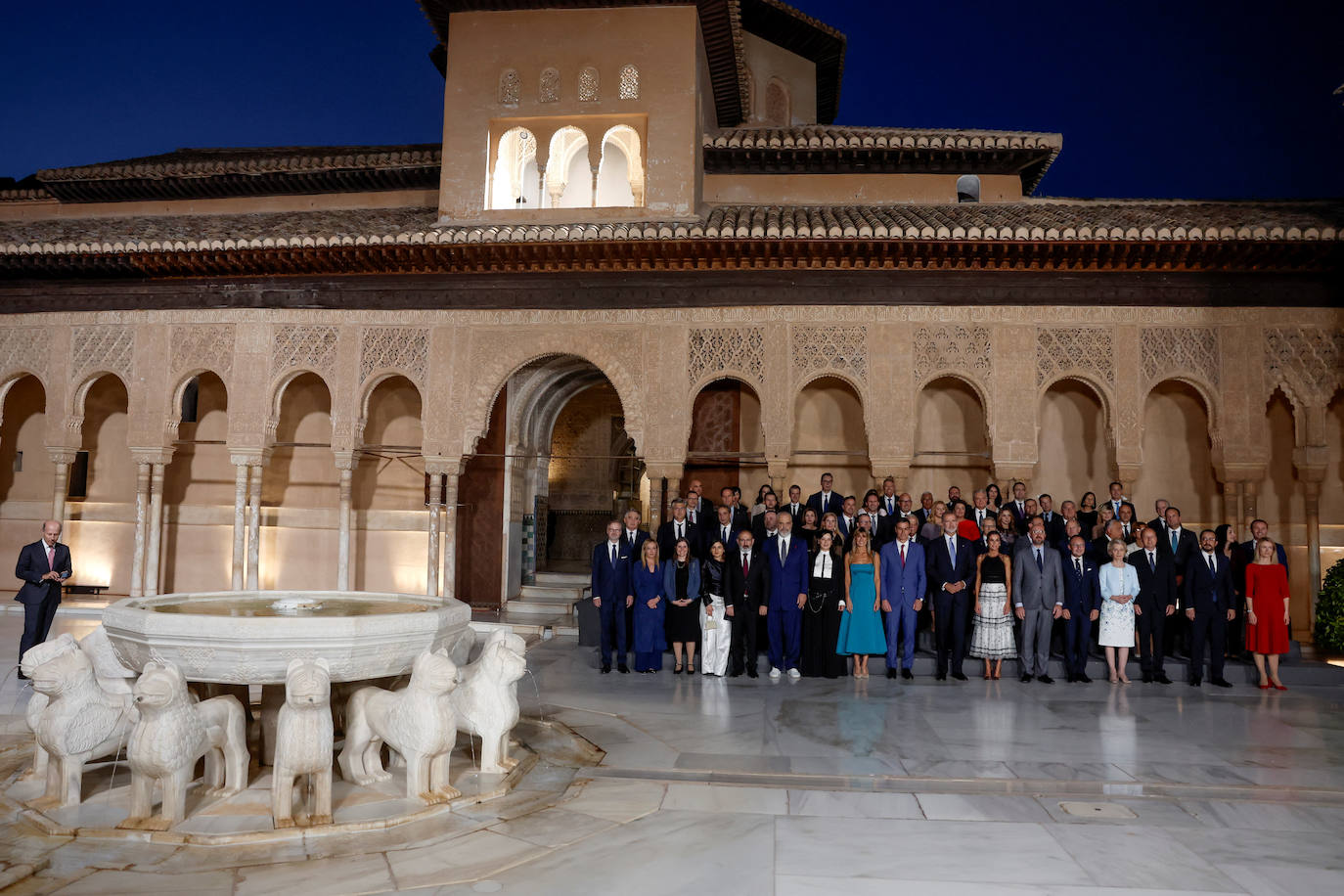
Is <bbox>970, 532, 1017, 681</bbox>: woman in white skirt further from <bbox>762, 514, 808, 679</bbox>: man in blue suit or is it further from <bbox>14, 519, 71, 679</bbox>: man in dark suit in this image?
<bbox>14, 519, 71, 679</bbox>: man in dark suit

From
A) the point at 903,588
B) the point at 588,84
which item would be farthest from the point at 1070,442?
the point at 588,84

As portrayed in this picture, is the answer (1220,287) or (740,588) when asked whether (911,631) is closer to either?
(740,588)

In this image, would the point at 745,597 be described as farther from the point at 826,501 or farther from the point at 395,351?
the point at 395,351

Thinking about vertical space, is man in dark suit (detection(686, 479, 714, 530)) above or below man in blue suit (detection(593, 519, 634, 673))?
above

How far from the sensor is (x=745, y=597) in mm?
9289

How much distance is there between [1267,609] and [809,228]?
6.57 metres

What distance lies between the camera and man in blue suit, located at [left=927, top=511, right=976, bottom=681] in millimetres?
9164

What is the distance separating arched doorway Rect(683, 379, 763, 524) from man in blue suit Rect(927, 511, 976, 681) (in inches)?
178

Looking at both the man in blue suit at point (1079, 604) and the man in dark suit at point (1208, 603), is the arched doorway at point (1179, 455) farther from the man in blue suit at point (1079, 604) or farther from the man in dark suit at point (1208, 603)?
the man in blue suit at point (1079, 604)

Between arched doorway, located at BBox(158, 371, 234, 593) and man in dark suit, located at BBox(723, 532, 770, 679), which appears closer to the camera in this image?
man in dark suit, located at BBox(723, 532, 770, 679)

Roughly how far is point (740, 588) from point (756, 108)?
1086cm

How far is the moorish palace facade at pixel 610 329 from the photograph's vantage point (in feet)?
39.0

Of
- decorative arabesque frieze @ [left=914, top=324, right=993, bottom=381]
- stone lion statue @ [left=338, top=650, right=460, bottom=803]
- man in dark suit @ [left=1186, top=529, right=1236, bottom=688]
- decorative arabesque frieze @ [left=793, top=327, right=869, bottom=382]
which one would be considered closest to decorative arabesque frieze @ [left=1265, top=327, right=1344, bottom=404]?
decorative arabesque frieze @ [left=914, top=324, right=993, bottom=381]

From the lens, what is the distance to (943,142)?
1361 centimetres
